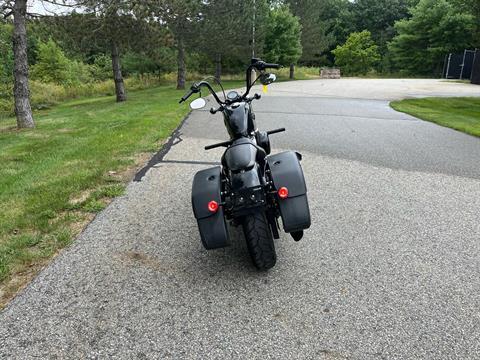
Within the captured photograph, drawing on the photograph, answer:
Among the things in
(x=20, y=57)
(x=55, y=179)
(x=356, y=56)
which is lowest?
(x=55, y=179)

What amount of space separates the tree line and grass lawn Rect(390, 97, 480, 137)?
3.12 metres

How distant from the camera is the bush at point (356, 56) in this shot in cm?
4638

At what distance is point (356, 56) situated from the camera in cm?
4638

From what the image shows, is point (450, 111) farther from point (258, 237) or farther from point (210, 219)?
point (210, 219)

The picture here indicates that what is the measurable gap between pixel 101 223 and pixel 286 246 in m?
1.86

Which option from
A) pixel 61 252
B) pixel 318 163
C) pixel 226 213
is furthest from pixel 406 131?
pixel 61 252

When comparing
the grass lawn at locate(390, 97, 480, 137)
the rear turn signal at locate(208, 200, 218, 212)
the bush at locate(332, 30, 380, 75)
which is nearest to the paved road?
the rear turn signal at locate(208, 200, 218, 212)

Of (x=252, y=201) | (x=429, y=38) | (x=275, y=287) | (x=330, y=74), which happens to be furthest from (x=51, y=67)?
(x=429, y=38)

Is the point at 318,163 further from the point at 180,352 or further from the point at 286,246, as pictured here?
the point at 180,352

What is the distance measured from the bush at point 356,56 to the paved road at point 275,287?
1784 inches

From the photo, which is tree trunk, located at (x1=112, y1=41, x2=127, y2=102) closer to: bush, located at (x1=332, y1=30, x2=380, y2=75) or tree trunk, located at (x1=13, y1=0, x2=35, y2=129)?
tree trunk, located at (x1=13, y1=0, x2=35, y2=129)

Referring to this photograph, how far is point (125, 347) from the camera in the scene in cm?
222

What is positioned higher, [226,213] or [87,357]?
[226,213]

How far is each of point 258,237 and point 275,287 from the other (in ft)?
1.29
